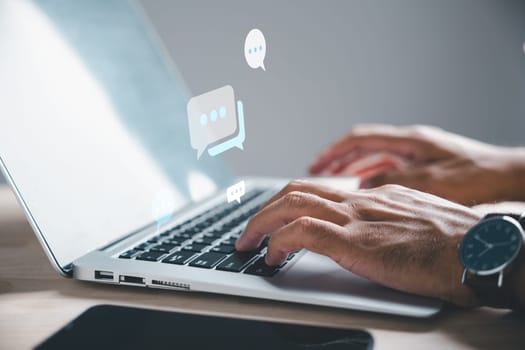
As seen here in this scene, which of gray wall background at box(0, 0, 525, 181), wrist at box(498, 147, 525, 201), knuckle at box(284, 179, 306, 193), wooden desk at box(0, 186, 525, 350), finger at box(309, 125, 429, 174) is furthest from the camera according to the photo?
finger at box(309, 125, 429, 174)

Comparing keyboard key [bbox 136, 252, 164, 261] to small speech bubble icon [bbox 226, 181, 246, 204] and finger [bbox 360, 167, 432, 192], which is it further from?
finger [bbox 360, 167, 432, 192]

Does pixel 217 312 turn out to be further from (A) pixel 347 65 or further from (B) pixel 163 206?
(A) pixel 347 65

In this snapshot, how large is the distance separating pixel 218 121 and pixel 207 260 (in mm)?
185

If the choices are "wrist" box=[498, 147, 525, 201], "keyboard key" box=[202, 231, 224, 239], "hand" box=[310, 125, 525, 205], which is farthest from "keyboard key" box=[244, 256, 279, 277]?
"wrist" box=[498, 147, 525, 201]

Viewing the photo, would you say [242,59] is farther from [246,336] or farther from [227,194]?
[246,336]

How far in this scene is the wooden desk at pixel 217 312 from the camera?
46 cm

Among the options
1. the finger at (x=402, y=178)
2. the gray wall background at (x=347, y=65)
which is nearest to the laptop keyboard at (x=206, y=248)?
the gray wall background at (x=347, y=65)

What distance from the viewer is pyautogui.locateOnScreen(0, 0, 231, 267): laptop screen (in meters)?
0.65

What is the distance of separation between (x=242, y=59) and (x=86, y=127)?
21 cm

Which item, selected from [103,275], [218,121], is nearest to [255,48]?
[218,121]

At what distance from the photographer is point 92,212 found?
0.70 meters

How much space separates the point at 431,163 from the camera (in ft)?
3.34

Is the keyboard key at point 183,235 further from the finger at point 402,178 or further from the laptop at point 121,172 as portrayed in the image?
the finger at point 402,178

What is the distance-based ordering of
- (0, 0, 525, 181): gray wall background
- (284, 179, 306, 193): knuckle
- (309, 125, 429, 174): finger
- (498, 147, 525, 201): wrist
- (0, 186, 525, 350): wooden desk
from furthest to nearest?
1. (309, 125, 429, 174): finger
2. (498, 147, 525, 201): wrist
3. (0, 0, 525, 181): gray wall background
4. (284, 179, 306, 193): knuckle
5. (0, 186, 525, 350): wooden desk
